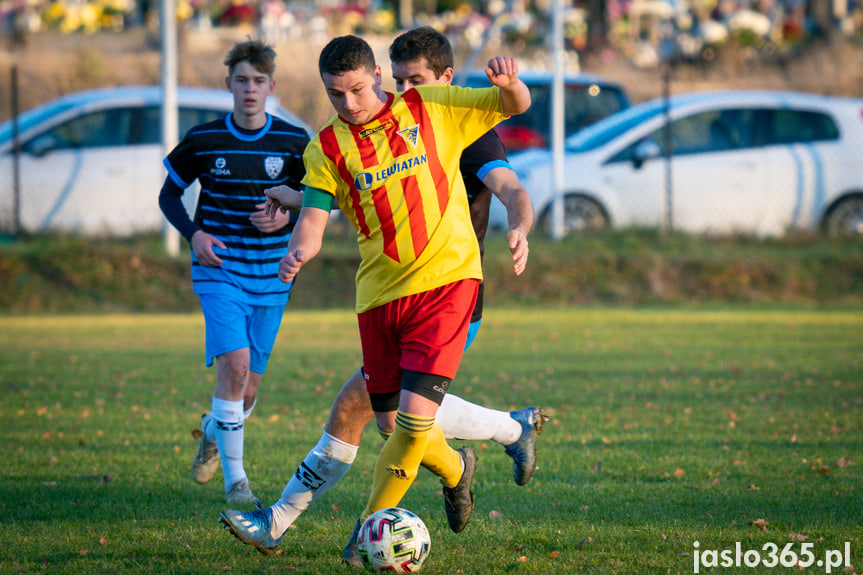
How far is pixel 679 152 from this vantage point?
1487cm

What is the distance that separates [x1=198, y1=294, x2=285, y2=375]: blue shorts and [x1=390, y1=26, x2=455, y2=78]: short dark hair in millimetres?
1601

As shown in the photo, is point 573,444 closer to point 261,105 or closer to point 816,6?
point 261,105

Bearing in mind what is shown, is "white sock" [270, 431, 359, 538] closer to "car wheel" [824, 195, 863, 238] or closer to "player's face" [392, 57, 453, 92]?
"player's face" [392, 57, 453, 92]

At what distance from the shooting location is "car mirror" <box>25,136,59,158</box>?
14391 millimetres

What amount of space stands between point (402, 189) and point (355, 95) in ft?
1.32

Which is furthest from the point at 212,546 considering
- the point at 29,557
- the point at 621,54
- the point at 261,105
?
the point at 621,54

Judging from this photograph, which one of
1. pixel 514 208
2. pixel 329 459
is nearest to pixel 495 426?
pixel 329 459

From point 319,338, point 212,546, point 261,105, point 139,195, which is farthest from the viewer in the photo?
point 139,195

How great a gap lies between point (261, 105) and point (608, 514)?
275cm

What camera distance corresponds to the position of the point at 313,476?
4262mm

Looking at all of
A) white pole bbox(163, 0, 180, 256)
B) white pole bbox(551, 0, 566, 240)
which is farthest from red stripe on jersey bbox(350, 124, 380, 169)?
white pole bbox(551, 0, 566, 240)

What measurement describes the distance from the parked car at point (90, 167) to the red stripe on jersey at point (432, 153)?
34.3 feet

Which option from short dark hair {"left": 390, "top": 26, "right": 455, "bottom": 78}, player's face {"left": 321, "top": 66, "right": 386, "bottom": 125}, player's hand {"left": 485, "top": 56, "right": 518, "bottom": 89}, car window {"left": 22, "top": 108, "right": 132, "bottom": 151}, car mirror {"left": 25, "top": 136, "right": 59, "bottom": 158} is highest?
car window {"left": 22, "top": 108, "right": 132, "bottom": 151}

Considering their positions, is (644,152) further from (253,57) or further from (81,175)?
(253,57)
